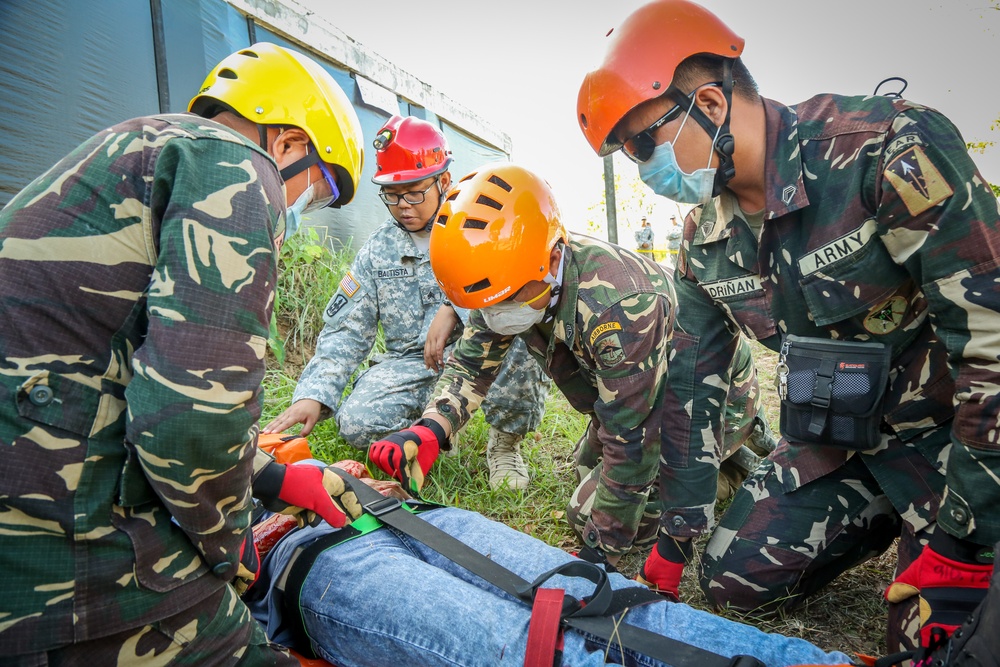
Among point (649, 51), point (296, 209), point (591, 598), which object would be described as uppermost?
point (649, 51)

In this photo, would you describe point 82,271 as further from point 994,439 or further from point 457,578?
point 994,439

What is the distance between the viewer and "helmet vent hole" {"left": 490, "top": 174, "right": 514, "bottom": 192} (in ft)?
8.30

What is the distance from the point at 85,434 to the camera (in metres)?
1.26

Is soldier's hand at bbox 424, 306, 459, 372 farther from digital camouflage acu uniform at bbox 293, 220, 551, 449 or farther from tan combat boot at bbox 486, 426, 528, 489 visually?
tan combat boot at bbox 486, 426, 528, 489

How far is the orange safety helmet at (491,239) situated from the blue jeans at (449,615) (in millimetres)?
958

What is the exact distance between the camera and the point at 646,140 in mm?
2174

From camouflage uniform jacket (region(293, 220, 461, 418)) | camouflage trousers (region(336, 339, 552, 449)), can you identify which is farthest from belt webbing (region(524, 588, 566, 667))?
camouflage uniform jacket (region(293, 220, 461, 418))

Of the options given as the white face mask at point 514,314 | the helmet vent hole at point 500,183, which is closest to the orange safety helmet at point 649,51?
the helmet vent hole at point 500,183

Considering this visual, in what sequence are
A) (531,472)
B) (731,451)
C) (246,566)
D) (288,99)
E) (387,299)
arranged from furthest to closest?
(387,299) < (531,472) < (731,451) < (288,99) < (246,566)

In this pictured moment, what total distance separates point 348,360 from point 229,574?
7.52ft

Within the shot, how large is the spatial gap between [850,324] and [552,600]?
141 cm

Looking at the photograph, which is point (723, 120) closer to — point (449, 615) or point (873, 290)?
point (873, 290)

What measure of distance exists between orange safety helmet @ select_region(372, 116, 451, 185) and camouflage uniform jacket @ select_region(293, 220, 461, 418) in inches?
17.8

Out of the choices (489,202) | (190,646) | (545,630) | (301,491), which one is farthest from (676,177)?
(190,646)
